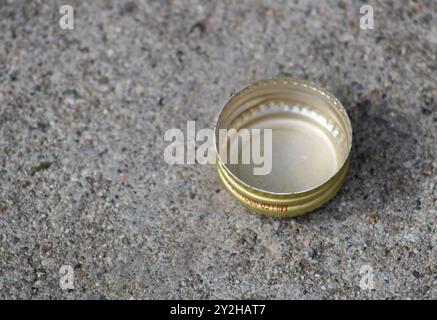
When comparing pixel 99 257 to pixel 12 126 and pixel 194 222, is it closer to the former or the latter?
pixel 194 222

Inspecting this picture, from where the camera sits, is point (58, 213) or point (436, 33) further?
point (436, 33)

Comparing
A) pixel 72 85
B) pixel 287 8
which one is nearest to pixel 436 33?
pixel 287 8

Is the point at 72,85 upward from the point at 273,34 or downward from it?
downward

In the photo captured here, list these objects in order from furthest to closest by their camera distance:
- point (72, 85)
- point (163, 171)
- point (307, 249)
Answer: point (72, 85), point (163, 171), point (307, 249)
